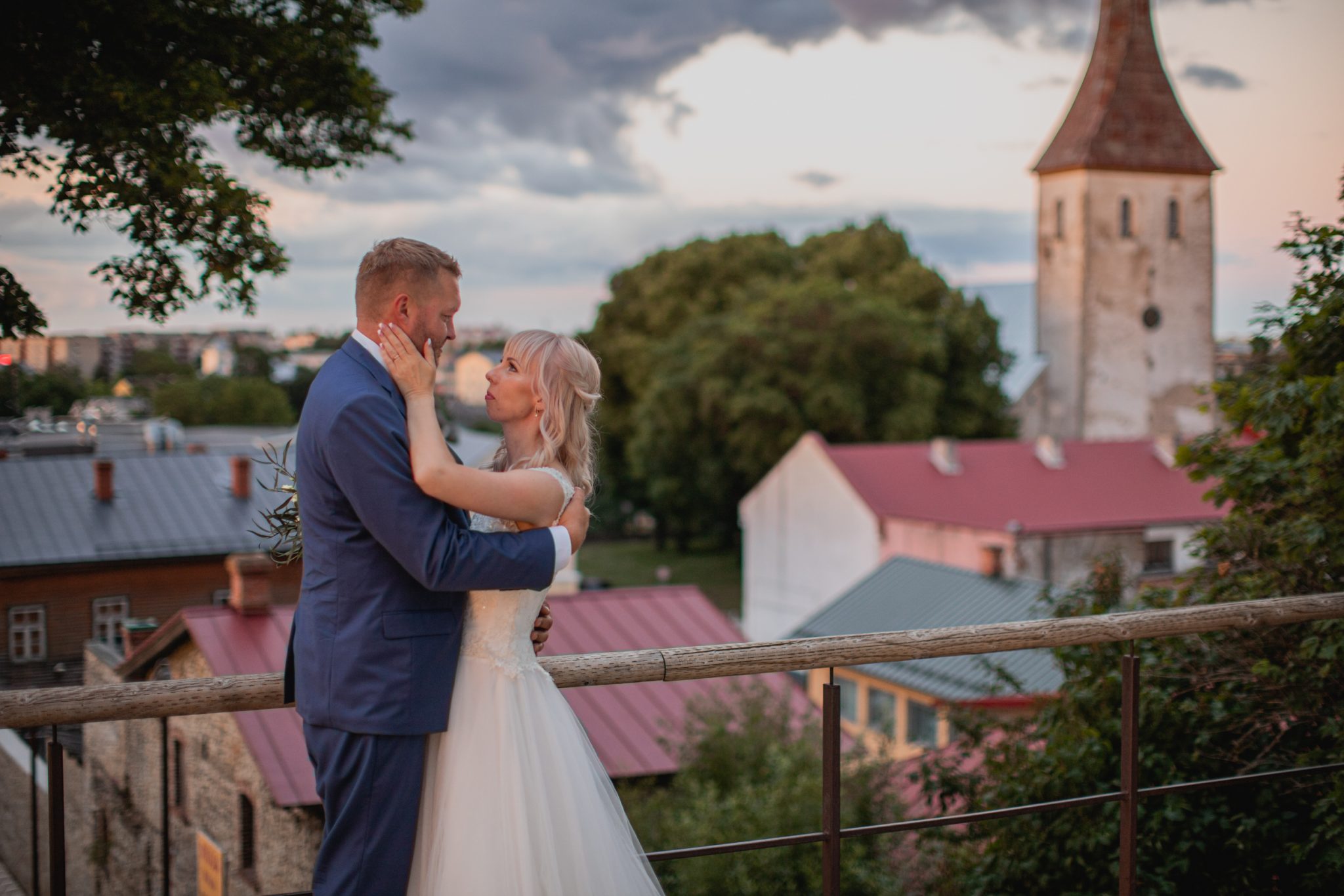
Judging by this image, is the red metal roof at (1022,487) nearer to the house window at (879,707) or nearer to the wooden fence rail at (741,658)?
the house window at (879,707)

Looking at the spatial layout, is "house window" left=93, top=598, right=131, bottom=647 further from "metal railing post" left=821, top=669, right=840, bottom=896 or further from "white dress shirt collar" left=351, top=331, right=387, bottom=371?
"white dress shirt collar" left=351, top=331, right=387, bottom=371

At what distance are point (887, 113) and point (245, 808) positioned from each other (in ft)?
119

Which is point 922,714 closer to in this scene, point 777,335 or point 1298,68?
point 1298,68

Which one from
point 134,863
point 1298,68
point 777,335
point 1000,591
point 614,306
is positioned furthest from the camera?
point 614,306

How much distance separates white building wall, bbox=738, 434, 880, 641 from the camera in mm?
32938

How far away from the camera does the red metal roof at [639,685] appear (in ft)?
49.8

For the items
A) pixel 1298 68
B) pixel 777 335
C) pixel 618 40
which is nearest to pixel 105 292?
pixel 1298 68

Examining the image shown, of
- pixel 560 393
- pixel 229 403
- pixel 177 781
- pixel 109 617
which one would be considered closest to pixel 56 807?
pixel 560 393

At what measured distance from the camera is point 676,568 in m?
46.6

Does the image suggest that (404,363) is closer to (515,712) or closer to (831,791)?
(515,712)

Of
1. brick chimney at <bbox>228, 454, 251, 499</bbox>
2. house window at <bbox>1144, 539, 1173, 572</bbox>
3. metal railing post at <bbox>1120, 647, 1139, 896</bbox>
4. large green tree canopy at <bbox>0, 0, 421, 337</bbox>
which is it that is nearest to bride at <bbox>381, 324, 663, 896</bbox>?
metal railing post at <bbox>1120, 647, 1139, 896</bbox>

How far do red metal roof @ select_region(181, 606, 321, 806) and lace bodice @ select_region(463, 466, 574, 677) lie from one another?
8594mm

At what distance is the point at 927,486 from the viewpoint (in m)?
33.1

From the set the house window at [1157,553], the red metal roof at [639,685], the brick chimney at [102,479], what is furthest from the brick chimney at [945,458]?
the brick chimney at [102,479]
